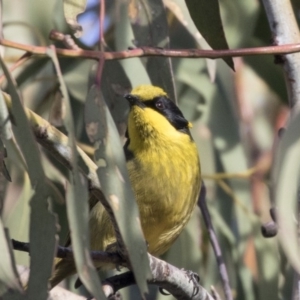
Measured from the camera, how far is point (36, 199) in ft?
4.45

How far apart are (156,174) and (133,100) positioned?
0.24 metres

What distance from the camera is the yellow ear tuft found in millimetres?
2371

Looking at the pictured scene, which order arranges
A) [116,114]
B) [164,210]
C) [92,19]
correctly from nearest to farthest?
1. [164,210]
2. [116,114]
3. [92,19]

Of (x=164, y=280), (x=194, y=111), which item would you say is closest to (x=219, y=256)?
(x=164, y=280)

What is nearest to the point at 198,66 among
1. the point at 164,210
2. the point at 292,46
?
the point at 164,210

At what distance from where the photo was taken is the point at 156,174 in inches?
91.3

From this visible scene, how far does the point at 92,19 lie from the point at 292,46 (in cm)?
133

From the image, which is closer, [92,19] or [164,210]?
[164,210]

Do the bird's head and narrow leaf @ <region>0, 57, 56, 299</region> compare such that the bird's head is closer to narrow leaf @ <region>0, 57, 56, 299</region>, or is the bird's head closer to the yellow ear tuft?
the yellow ear tuft

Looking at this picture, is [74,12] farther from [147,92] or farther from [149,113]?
[149,113]

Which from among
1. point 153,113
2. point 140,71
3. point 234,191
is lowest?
point 234,191

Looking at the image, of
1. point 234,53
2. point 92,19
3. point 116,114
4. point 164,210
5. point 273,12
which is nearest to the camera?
point 234,53

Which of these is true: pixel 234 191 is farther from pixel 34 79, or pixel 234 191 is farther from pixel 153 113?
pixel 34 79

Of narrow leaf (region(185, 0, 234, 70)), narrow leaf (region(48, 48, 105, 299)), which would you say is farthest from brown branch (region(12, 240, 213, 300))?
narrow leaf (region(185, 0, 234, 70))
